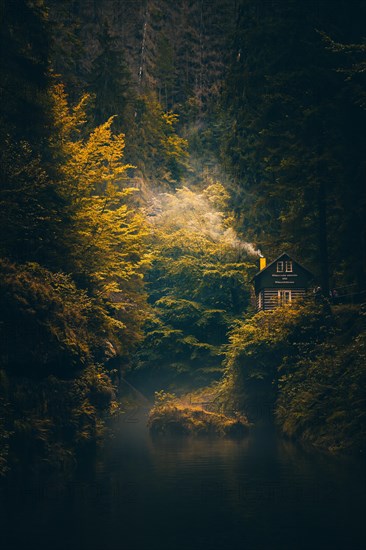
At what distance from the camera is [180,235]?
7425 cm

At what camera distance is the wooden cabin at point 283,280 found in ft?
189

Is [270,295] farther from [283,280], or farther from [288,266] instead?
[288,266]

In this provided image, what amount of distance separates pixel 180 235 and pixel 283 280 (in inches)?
722

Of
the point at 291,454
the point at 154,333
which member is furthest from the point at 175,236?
the point at 291,454

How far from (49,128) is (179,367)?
30.2 m

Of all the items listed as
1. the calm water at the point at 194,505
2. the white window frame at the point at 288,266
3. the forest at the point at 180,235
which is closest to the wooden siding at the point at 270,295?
the white window frame at the point at 288,266

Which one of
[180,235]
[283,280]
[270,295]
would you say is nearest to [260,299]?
[270,295]

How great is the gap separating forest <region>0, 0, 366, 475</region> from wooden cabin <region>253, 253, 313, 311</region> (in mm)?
1495

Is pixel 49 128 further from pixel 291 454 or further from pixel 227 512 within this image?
pixel 227 512

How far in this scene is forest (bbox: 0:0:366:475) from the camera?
106 ft

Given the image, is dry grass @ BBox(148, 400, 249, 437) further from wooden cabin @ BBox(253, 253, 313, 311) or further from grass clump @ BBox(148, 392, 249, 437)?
wooden cabin @ BBox(253, 253, 313, 311)

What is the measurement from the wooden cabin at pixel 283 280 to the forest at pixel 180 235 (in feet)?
4.91

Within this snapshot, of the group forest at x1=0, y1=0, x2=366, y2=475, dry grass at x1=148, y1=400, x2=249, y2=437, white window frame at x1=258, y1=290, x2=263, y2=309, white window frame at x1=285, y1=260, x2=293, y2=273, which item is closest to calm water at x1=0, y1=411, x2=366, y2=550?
forest at x1=0, y1=0, x2=366, y2=475

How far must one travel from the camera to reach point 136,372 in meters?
69.8
